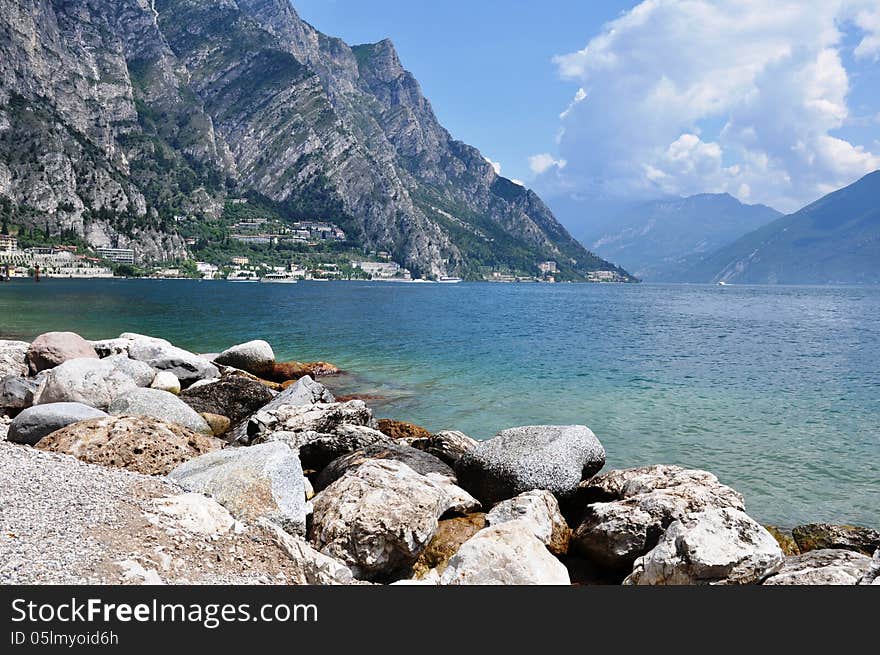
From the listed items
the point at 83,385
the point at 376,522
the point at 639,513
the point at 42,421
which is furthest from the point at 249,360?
the point at 639,513

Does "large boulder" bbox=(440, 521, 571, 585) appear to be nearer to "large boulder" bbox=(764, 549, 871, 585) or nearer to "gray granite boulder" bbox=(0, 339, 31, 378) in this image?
"large boulder" bbox=(764, 549, 871, 585)

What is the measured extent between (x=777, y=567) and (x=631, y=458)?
823 cm

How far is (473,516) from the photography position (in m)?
9.12

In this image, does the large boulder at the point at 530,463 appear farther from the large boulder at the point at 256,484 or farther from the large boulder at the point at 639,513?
the large boulder at the point at 256,484

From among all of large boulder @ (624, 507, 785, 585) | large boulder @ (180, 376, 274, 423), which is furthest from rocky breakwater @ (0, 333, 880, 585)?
large boulder @ (180, 376, 274, 423)

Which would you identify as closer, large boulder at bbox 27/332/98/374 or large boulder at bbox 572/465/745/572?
large boulder at bbox 572/465/745/572

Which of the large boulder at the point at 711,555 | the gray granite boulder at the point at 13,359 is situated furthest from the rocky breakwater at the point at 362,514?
the gray granite boulder at the point at 13,359

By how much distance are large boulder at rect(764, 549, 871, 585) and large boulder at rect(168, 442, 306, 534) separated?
19.8 ft

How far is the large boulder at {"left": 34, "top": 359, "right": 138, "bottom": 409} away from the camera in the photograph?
14109 mm

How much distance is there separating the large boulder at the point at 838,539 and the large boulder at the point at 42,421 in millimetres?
12866

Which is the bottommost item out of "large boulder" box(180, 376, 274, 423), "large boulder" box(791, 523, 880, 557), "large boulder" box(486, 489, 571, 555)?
"large boulder" box(791, 523, 880, 557)

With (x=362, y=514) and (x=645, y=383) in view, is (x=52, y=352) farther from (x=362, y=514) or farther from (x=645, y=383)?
(x=645, y=383)

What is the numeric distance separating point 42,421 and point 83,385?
145 inches

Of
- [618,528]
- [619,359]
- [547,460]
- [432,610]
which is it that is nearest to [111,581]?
[432,610]
